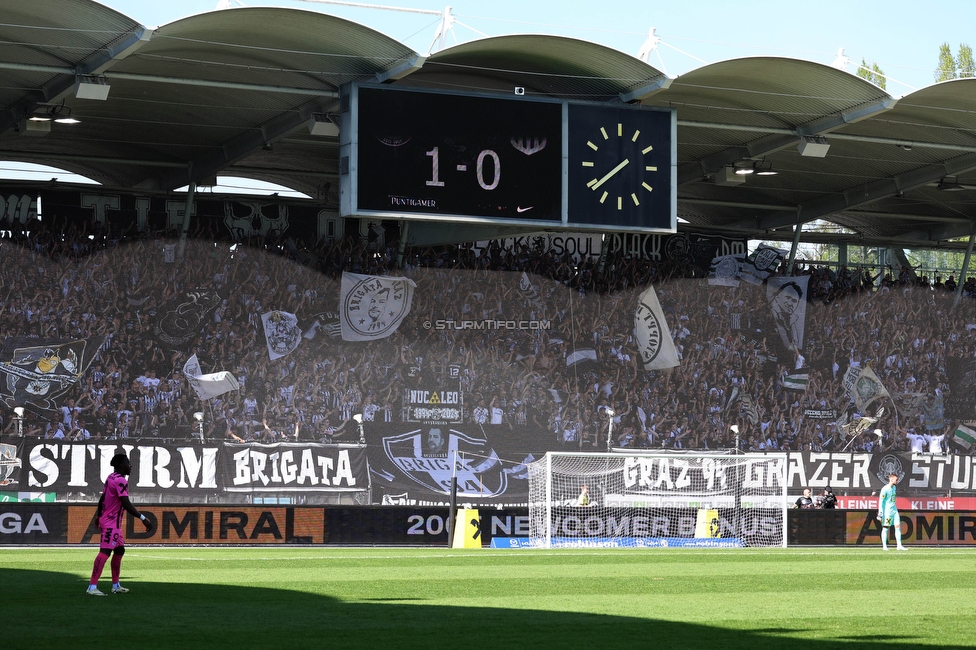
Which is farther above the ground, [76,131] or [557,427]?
[76,131]

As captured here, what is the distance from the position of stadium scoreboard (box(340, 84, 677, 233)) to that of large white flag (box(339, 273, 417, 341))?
6641 mm

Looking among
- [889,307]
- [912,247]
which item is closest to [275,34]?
[889,307]

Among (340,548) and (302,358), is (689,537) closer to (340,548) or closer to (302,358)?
(340,548)

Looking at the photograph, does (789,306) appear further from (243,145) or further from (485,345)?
(243,145)

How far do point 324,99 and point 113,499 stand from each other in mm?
15590

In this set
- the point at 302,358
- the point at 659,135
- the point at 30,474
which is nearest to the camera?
the point at 30,474

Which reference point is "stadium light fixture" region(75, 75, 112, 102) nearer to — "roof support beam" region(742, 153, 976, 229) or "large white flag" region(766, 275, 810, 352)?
"large white flag" region(766, 275, 810, 352)

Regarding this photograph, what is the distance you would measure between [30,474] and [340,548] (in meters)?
6.48

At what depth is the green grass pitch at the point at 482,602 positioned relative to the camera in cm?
987

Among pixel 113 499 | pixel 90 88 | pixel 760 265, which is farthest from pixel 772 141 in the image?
pixel 113 499

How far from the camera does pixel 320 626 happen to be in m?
10.6

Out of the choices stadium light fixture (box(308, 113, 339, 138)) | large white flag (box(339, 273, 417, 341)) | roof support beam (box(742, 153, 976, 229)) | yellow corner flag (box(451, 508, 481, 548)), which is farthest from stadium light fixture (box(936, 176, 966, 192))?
yellow corner flag (box(451, 508, 481, 548))

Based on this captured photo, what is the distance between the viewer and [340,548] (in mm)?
23047

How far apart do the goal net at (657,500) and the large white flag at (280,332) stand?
21.0ft
